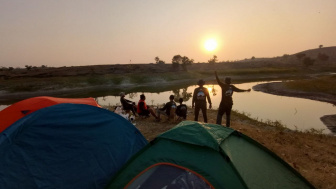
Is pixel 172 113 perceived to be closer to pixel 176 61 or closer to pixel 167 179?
pixel 167 179

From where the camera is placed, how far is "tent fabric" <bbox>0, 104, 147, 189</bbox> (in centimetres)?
360

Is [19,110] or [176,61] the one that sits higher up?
[176,61]

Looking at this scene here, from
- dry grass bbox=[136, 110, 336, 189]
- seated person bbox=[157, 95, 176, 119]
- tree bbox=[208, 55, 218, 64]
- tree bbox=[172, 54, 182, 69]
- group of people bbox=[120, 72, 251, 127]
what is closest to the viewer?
dry grass bbox=[136, 110, 336, 189]

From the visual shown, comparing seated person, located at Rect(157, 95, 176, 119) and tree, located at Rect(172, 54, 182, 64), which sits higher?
tree, located at Rect(172, 54, 182, 64)

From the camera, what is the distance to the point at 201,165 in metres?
3.22

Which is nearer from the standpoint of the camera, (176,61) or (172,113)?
(172,113)

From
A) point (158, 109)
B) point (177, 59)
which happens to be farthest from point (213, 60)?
point (158, 109)

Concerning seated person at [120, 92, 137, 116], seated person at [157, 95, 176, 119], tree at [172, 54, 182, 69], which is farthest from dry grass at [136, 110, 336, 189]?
tree at [172, 54, 182, 69]

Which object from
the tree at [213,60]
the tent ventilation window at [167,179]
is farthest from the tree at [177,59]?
the tent ventilation window at [167,179]

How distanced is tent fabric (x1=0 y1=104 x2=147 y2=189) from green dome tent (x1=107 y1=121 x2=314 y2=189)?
726 mm

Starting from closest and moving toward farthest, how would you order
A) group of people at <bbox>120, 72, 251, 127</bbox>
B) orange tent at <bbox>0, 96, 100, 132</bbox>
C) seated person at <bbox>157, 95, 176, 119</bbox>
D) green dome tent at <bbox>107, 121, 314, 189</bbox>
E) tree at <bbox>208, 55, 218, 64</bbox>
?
green dome tent at <bbox>107, 121, 314, 189</bbox> < orange tent at <bbox>0, 96, 100, 132</bbox> < group of people at <bbox>120, 72, 251, 127</bbox> < seated person at <bbox>157, 95, 176, 119</bbox> < tree at <bbox>208, 55, 218, 64</bbox>

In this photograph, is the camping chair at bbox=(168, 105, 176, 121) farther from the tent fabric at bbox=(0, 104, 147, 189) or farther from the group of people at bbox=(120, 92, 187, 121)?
the tent fabric at bbox=(0, 104, 147, 189)

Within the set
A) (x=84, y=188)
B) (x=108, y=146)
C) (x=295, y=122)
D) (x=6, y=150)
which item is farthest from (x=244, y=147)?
(x=295, y=122)

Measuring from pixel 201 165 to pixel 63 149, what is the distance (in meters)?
2.75
